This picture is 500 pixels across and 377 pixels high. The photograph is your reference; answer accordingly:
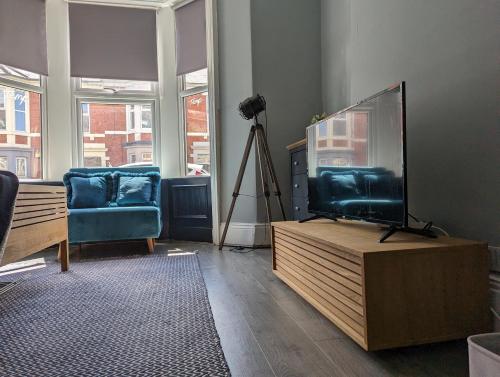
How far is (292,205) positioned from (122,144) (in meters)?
2.17

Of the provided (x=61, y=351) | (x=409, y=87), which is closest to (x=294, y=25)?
(x=409, y=87)

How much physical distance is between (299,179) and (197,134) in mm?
1630

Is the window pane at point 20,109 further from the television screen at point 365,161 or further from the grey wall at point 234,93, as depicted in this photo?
the television screen at point 365,161

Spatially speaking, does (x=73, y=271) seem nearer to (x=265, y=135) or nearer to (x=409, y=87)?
(x=265, y=135)

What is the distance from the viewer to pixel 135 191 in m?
3.54

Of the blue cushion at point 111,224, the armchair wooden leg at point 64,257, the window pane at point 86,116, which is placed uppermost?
the window pane at point 86,116

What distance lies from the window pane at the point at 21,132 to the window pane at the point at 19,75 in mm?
113

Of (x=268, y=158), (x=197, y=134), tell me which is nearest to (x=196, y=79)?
(x=197, y=134)

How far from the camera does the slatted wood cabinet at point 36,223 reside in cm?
179

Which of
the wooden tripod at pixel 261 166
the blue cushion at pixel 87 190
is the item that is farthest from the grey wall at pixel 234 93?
the blue cushion at pixel 87 190

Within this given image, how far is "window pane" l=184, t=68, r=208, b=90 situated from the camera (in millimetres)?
4043

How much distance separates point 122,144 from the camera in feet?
13.7

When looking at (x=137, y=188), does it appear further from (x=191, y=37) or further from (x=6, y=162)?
(x=191, y=37)

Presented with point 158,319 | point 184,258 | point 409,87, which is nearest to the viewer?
point 158,319
